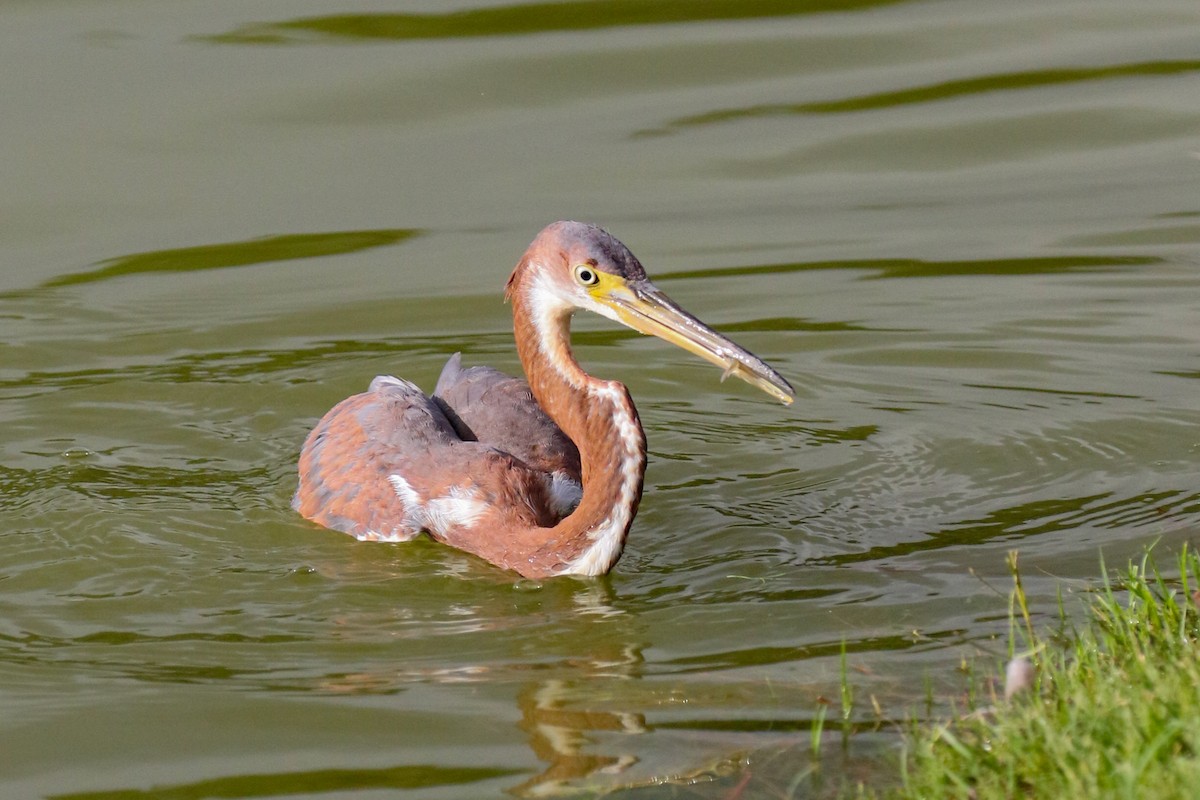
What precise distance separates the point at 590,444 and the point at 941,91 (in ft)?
21.8

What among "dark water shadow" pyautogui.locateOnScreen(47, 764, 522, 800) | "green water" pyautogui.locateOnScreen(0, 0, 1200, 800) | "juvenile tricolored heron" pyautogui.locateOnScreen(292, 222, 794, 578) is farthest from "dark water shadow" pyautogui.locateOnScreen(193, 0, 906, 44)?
"dark water shadow" pyautogui.locateOnScreen(47, 764, 522, 800)

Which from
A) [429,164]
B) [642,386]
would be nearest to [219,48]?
[429,164]

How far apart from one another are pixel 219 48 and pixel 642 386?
4.78m

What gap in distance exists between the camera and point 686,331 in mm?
5930

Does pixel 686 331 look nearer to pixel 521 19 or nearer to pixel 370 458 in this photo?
pixel 370 458

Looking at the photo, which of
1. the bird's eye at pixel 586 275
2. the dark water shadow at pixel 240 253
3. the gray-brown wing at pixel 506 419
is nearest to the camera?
the bird's eye at pixel 586 275

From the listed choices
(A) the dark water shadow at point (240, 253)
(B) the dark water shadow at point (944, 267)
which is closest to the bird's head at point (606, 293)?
(B) the dark water shadow at point (944, 267)

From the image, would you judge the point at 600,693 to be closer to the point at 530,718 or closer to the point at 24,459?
the point at 530,718

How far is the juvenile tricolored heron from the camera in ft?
19.5

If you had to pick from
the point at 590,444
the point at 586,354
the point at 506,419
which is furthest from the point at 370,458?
the point at 586,354

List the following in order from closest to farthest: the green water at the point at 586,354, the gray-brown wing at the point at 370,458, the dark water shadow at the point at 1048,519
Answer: the green water at the point at 586,354, the dark water shadow at the point at 1048,519, the gray-brown wing at the point at 370,458

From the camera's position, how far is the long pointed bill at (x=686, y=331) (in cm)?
579

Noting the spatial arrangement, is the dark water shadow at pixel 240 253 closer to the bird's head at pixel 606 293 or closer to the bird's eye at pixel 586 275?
the bird's head at pixel 606 293

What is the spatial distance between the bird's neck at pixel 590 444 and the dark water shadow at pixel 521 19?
20.4 ft
